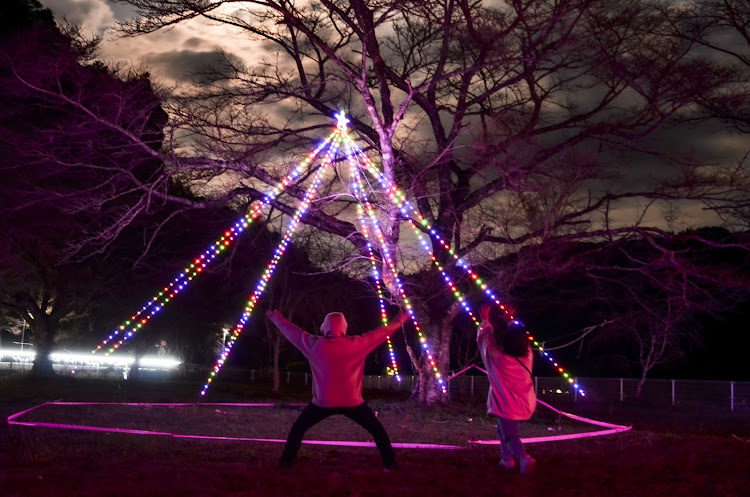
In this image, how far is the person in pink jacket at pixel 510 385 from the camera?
7.41m

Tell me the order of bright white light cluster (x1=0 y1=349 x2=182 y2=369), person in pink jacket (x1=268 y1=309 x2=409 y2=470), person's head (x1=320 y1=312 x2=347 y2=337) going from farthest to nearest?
bright white light cluster (x1=0 y1=349 x2=182 y2=369) → person's head (x1=320 y1=312 x2=347 y2=337) → person in pink jacket (x1=268 y1=309 x2=409 y2=470)

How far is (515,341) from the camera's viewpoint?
7.52m

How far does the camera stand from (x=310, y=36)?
15352 millimetres

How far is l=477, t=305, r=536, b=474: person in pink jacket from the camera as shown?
7.41 m

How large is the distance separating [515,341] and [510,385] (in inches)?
16.7

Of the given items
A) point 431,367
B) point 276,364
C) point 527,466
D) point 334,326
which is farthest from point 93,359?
point 527,466

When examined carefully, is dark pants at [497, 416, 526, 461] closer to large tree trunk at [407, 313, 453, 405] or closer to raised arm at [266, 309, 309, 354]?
raised arm at [266, 309, 309, 354]

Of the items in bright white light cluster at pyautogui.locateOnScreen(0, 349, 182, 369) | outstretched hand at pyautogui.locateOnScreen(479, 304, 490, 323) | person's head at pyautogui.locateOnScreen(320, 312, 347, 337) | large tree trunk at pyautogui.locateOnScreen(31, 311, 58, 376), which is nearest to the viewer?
person's head at pyautogui.locateOnScreen(320, 312, 347, 337)

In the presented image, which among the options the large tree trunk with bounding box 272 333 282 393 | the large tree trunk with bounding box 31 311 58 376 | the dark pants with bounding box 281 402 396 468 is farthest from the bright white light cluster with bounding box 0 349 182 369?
the dark pants with bounding box 281 402 396 468

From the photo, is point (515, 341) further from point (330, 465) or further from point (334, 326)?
point (330, 465)

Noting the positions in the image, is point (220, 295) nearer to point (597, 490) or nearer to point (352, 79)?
point (352, 79)

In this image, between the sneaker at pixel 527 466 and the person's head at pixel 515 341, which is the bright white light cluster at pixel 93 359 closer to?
the person's head at pixel 515 341

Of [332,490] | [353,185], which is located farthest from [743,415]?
[332,490]

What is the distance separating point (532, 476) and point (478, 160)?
9.15m
